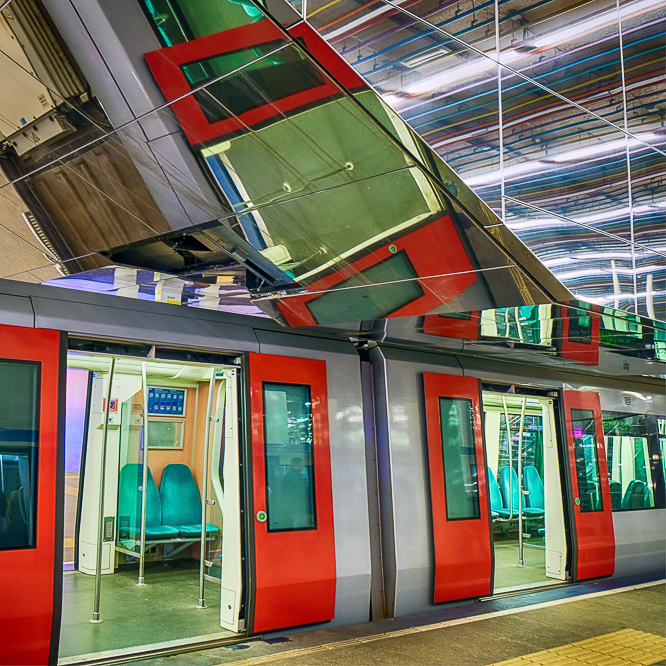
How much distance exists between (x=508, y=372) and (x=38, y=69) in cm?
593

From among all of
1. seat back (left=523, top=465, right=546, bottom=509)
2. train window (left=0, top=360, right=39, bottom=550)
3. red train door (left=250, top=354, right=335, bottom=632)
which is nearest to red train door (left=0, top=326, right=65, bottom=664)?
train window (left=0, top=360, right=39, bottom=550)

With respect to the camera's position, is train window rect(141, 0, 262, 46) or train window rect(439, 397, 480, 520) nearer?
train window rect(141, 0, 262, 46)

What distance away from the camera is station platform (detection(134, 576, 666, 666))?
15.7ft

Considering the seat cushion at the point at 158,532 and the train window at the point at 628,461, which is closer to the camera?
the seat cushion at the point at 158,532

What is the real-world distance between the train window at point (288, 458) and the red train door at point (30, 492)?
64.7 inches

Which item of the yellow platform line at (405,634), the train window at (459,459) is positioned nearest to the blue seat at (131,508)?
the yellow platform line at (405,634)

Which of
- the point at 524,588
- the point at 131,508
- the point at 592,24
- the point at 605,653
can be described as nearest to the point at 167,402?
the point at 131,508

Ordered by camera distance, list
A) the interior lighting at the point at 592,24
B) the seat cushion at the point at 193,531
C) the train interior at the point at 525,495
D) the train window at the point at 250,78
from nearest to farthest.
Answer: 1. the train window at the point at 250,78
2. the interior lighting at the point at 592,24
3. the seat cushion at the point at 193,531
4. the train interior at the point at 525,495

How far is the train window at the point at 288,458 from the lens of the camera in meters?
5.34

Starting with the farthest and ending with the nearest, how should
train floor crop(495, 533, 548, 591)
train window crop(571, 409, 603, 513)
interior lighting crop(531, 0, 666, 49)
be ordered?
train window crop(571, 409, 603, 513)
train floor crop(495, 533, 548, 591)
interior lighting crop(531, 0, 666, 49)

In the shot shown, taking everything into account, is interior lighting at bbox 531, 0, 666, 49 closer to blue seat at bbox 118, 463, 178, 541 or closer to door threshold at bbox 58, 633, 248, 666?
door threshold at bbox 58, 633, 248, 666

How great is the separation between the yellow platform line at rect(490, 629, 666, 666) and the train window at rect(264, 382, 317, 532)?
184 centimetres

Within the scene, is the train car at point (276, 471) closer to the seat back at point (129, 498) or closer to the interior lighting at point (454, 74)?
the seat back at point (129, 498)

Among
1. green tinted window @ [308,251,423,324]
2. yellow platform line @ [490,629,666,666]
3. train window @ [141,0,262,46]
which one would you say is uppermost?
train window @ [141,0,262,46]
